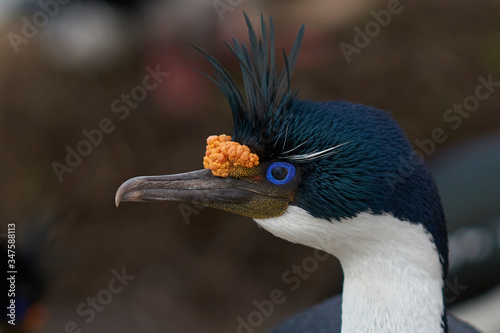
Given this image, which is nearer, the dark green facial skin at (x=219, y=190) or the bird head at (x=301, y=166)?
the bird head at (x=301, y=166)

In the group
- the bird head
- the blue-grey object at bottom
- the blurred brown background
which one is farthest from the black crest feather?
the blurred brown background

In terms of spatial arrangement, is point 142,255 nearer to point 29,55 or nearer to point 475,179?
point 29,55

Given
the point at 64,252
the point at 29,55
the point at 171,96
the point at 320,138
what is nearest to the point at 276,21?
the point at 171,96

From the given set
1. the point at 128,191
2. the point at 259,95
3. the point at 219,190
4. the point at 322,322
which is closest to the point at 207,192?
the point at 219,190

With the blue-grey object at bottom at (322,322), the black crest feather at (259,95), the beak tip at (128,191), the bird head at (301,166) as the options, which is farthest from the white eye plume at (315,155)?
the blue-grey object at bottom at (322,322)

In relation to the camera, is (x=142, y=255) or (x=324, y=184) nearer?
(x=324, y=184)

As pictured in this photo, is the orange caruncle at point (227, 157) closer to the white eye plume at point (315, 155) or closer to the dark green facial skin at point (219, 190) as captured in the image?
the dark green facial skin at point (219, 190)

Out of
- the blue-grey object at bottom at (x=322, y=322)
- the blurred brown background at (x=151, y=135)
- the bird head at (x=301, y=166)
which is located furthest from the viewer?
the blurred brown background at (x=151, y=135)
